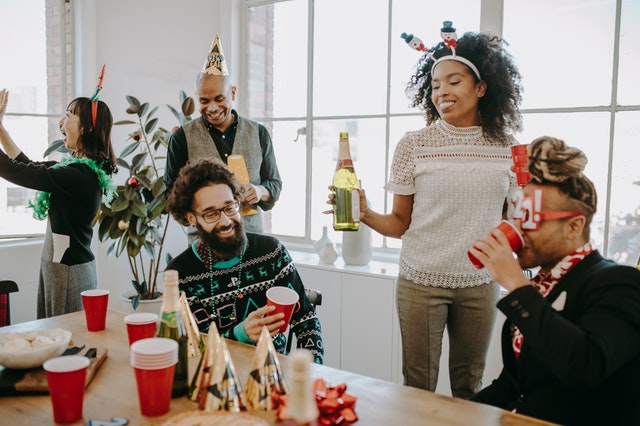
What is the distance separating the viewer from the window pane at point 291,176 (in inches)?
148

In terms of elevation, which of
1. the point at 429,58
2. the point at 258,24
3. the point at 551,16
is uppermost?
the point at 258,24

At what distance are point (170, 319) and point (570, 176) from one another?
941 mm

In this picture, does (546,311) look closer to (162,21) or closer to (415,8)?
(415,8)

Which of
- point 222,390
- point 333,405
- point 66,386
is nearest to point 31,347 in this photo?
point 66,386

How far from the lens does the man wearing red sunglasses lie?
995mm

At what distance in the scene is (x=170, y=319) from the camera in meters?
1.16

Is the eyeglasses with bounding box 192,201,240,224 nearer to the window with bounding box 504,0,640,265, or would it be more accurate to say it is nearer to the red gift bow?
the red gift bow

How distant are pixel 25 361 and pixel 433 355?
1.27 m

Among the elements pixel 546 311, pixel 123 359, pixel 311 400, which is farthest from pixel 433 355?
pixel 311 400

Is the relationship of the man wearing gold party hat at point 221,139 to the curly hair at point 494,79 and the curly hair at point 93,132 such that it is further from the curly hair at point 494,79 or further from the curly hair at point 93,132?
the curly hair at point 494,79

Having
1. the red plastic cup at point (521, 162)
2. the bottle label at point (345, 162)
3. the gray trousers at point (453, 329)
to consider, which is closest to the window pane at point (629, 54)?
the gray trousers at point (453, 329)

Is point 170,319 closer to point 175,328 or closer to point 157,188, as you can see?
point 175,328

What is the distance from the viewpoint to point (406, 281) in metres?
1.88

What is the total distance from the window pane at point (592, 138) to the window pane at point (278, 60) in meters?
1.68
